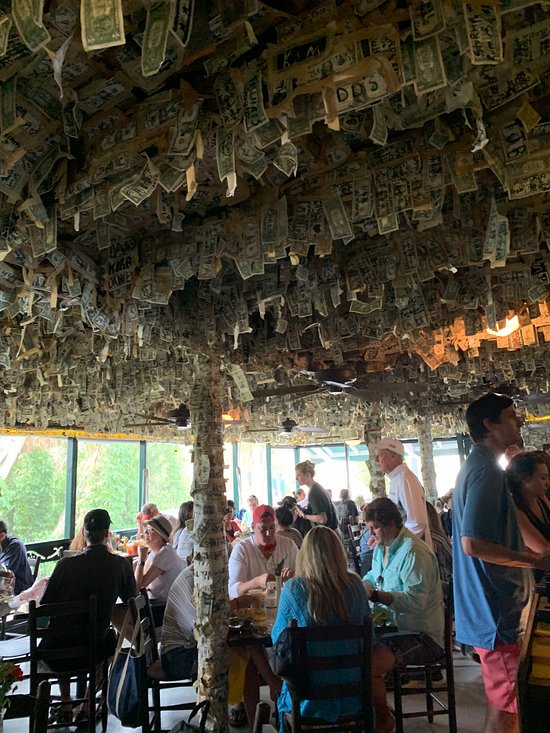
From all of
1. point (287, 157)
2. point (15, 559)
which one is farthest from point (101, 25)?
point (15, 559)

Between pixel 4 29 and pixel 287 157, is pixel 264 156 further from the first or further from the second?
pixel 4 29

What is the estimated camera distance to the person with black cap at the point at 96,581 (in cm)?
363

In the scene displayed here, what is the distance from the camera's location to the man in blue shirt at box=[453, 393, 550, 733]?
6.74ft

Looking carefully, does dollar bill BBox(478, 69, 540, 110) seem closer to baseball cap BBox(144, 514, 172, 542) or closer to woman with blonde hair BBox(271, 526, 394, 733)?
woman with blonde hair BBox(271, 526, 394, 733)

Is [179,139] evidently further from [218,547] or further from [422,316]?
[218,547]

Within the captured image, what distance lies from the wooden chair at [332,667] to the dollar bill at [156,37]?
7.04 ft

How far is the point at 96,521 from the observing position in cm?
385

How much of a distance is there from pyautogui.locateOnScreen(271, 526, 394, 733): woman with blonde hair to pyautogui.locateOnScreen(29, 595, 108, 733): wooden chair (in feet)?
4.66

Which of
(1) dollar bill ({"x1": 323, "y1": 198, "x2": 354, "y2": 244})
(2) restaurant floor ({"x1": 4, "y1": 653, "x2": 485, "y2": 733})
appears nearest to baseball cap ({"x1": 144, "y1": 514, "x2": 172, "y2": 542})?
(2) restaurant floor ({"x1": 4, "y1": 653, "x2": 485, "y2": 733})

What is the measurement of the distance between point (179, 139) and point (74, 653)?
3.22m

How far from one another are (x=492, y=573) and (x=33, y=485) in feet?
33.3

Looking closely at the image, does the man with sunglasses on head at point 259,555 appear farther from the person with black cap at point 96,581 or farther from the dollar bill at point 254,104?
the dollar bill at point 254,104

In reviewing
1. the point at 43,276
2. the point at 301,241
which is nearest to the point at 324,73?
the point at 301,241

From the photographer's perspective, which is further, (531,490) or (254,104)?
(531,490)
